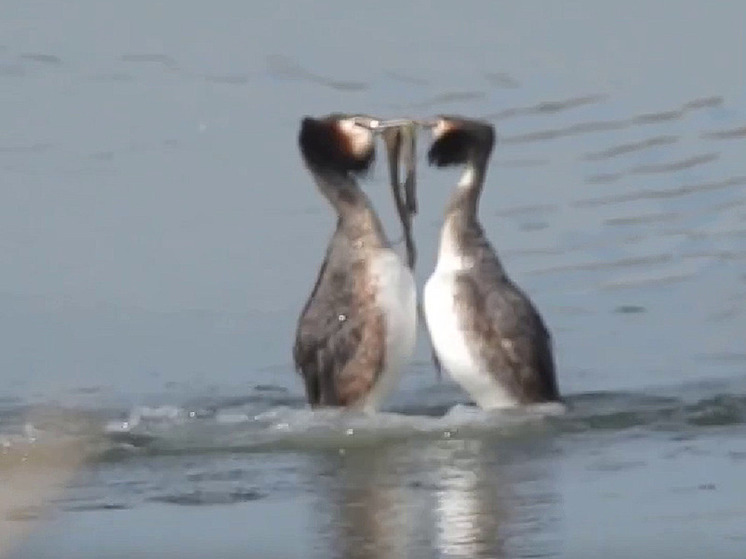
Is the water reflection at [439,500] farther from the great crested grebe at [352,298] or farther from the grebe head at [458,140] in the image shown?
the grebe head at [458,140]

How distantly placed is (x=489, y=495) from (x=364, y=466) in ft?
2.87

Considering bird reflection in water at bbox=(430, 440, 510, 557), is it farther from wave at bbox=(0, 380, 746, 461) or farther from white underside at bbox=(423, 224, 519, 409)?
white underside at bbox=(423, 224, 519, 409)

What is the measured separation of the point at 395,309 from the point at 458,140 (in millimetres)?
774

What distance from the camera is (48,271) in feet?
49.3

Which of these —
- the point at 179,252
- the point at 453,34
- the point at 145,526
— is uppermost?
the point at 453,34

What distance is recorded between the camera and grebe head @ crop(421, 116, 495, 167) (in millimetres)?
12617

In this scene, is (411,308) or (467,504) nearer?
(467,504)

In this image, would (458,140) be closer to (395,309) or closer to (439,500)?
(395,309)

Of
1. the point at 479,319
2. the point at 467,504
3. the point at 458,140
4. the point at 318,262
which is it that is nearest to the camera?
the point at 467,504

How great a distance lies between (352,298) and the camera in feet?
40.8

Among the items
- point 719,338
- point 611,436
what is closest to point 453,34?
point 719,338

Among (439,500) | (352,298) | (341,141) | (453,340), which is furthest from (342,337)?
(439,500)

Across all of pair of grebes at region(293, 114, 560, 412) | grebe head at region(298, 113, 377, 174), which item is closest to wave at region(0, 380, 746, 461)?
pair of grebes at region(293, 114, 560, 412)

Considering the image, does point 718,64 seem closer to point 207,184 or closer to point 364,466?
point 207,184
